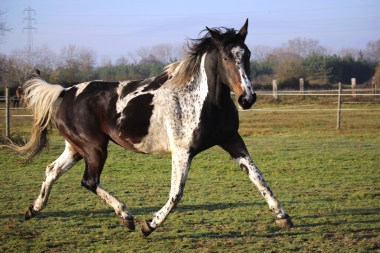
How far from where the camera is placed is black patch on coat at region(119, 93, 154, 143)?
221 inches

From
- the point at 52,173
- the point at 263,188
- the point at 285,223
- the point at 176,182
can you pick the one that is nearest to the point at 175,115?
the point at 176,182

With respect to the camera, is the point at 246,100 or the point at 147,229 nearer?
the point at 246,100

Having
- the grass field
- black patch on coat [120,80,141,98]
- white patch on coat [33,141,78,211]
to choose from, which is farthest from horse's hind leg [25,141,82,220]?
black patch on coat [120,80,141,98]

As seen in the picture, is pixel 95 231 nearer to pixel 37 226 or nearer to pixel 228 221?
pixel 37 226

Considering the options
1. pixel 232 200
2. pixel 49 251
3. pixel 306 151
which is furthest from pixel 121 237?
pixel 306 151

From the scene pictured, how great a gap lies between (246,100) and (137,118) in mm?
1422

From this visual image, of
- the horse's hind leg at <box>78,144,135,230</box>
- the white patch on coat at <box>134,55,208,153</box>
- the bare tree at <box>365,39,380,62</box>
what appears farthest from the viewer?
the bare tree at <box>365,39,380,62</box>

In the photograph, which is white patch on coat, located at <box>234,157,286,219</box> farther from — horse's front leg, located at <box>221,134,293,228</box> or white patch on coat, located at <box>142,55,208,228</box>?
white patch on coat, located at <box>142,55,208,228</box>

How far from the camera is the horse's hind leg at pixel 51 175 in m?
5.98

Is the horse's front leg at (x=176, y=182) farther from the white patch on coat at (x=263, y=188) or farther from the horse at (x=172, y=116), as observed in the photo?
the white patch on coat at (x=263, y=188)

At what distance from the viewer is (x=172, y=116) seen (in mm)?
5426

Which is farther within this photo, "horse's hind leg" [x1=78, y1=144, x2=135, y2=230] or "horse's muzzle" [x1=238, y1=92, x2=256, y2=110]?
"horse's hind leg" [x1=78, y1=144, x2=135, y2=230]

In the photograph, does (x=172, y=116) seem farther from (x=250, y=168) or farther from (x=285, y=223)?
(x=285, y=223)

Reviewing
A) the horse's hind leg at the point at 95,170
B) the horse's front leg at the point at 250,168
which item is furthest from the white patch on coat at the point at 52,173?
the horse's front leg at the point at 250,168
